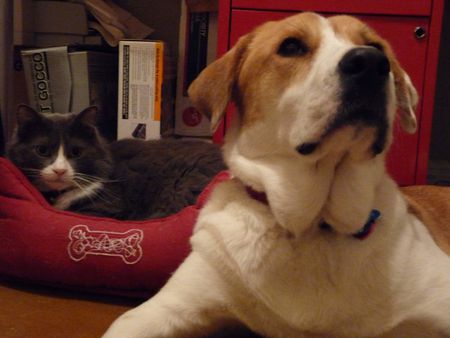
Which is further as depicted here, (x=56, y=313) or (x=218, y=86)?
(x=56, y=313)

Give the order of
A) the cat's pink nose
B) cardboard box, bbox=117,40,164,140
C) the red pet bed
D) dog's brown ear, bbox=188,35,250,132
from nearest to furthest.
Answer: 1. dog's brown ear, bbox=188,35,250,132
2. the red pet bed
3. the cat's pink nose
4. cardboard box, bbox=117,40,164,140

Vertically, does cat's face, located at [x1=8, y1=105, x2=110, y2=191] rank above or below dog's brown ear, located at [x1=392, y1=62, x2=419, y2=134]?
below

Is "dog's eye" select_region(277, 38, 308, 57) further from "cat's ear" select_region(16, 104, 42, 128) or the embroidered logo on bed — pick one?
"cat's ear" select_region(16, 104, 42, 128)

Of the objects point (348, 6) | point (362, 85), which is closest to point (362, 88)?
point (362, 85)

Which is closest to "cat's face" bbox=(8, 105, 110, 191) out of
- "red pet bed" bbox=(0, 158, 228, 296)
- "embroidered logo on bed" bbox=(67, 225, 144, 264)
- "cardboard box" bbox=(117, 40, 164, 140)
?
"red pet bed" bbox=(0, 158, 228, 296)

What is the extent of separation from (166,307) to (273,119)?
1.57ft

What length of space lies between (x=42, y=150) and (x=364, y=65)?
127 cm

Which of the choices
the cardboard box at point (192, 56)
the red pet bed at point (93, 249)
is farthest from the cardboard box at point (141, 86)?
the red pet bed at point (93, 249)

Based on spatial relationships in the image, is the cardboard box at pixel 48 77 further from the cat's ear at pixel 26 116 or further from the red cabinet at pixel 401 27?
the red cabinet at pixel 401 27

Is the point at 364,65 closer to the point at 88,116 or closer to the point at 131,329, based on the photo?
the point at 131,329

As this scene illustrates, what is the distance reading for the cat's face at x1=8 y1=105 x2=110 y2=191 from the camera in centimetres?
189

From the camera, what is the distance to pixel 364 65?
101cm

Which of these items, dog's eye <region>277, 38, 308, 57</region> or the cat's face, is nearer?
dog's eye <region>277, 38, 308, 57</region>

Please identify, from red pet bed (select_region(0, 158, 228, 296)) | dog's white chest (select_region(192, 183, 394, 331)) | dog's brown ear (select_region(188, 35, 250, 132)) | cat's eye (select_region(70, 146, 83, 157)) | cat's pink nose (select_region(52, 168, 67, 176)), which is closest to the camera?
dog's white chest (select_region(192, 183, 394, 331))
